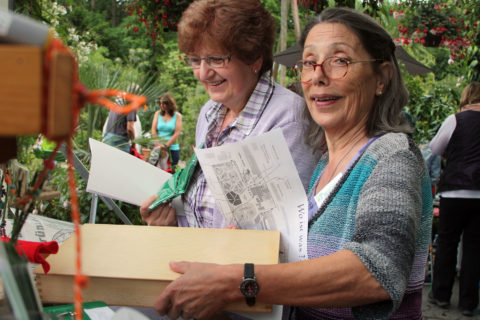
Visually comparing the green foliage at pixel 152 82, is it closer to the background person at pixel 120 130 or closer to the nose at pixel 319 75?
the background person at pixel 120 130

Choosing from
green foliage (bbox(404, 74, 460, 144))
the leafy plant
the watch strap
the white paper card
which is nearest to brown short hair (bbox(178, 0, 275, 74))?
the white paper card

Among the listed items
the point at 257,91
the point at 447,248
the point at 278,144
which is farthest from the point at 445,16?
the point at 278,144

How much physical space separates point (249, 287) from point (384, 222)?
0.34 meters

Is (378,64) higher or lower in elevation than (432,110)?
higher

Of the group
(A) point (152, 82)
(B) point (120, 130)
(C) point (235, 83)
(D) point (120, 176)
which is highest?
(C) point (235, 83)

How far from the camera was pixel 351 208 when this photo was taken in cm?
114

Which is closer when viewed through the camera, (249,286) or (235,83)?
(249,286)

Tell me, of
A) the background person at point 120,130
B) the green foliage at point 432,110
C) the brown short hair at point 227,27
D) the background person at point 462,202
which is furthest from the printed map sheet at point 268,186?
the green foliage at point 432,110

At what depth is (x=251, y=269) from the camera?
3.20 ft

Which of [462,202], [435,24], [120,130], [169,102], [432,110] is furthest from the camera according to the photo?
[169,102]

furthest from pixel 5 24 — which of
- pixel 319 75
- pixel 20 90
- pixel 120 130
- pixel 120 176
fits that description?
pixel 120 130

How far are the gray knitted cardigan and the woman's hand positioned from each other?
0.93ft

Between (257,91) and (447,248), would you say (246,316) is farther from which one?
(447,248)

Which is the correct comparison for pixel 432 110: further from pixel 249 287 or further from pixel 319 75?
pixel 249 287
